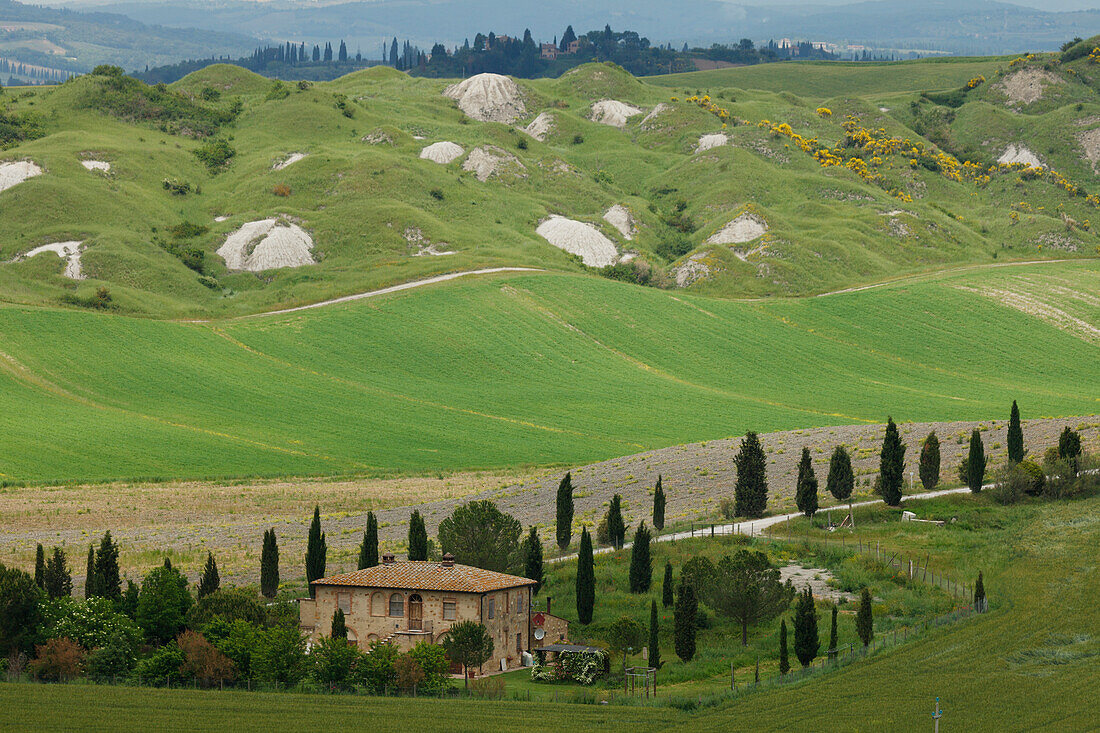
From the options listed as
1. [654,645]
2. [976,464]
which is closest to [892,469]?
[976,464]

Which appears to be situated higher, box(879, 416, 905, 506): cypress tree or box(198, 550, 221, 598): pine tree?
box(879, 416, 905, 506): cypress tree

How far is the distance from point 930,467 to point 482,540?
105 feet

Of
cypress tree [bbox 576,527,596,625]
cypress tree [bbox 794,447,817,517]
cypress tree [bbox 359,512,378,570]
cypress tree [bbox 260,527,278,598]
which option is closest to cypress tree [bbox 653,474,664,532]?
cypress tree [bbox 794,447,817,517]

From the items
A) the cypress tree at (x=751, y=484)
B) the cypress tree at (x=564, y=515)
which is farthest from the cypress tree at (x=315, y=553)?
the cypress tree at (x=751, y=484)

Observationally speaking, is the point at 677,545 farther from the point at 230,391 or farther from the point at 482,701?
the point at 230,391

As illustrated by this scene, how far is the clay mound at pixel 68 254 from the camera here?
182 metres

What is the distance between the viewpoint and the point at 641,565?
217 feet

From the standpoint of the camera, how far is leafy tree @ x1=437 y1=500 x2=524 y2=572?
6725cm

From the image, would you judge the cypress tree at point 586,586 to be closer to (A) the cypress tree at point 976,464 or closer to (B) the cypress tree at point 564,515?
(B) the cypress tree at point 564,515

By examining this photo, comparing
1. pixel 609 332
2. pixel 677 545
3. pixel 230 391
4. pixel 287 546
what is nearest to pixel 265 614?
pixel 287 546

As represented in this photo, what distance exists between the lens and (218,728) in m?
46.6

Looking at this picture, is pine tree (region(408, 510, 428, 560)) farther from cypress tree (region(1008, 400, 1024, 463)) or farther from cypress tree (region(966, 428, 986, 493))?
cypress tree (region(1008, 400, 1024, 463))

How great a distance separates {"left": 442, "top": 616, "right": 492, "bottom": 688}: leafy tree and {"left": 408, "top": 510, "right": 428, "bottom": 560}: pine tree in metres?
10.7

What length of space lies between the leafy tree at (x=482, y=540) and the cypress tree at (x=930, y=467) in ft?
98.4
